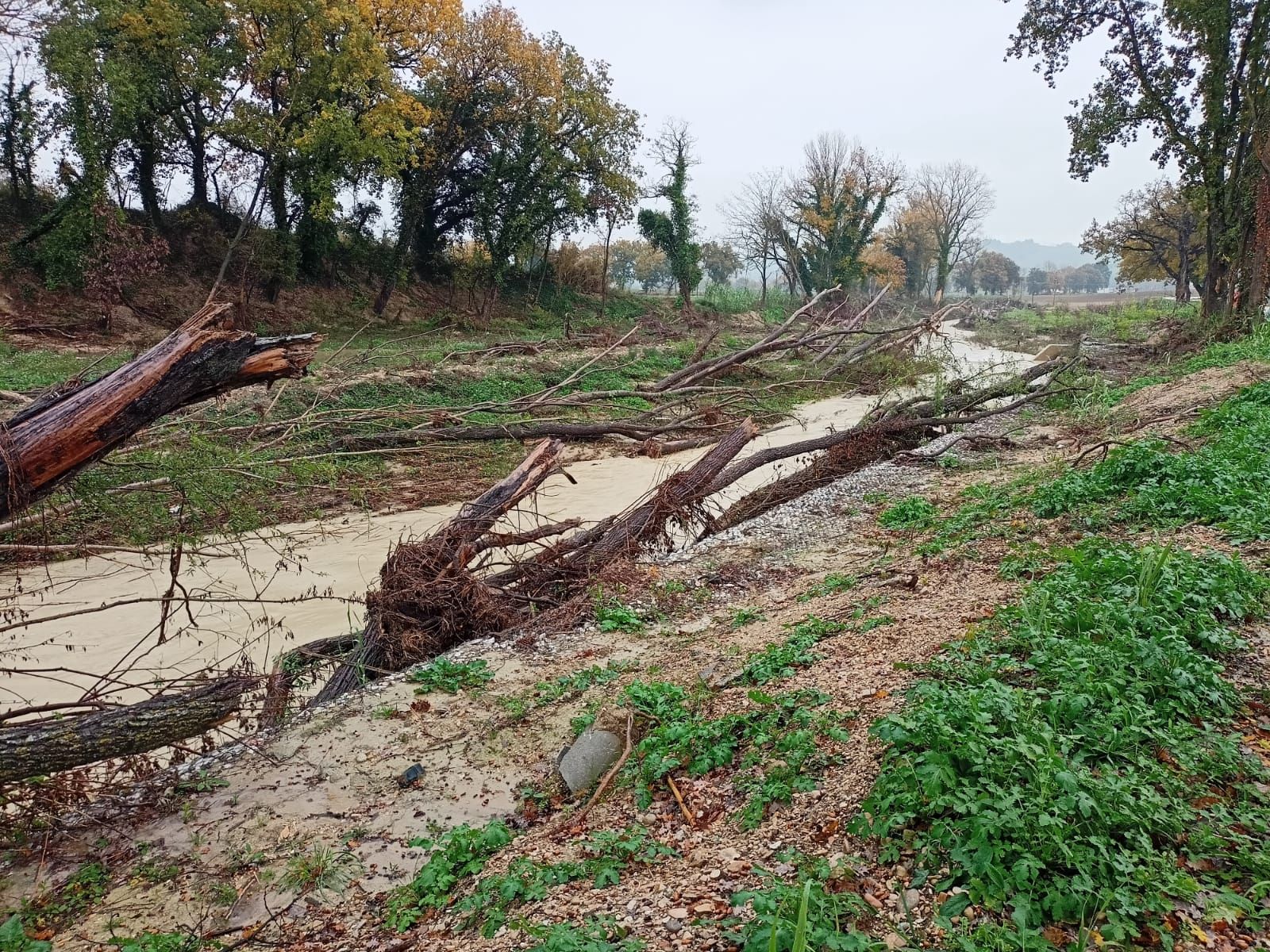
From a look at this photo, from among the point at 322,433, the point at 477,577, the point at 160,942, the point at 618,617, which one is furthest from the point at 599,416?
the point at 160,942

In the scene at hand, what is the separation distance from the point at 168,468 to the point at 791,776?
16.7 feet

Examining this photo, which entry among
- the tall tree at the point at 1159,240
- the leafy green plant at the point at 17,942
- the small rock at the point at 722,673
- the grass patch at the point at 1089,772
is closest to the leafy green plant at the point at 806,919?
the grass patch at the point at 1089,772

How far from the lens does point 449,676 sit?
5.18m

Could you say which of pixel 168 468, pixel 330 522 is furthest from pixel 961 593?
pixel 330 522

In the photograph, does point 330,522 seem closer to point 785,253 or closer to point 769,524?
point 769,524

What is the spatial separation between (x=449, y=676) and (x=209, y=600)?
1.63m

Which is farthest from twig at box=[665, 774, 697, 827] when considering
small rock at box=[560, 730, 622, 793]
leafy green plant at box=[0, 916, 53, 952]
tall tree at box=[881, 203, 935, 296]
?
tall tree at box=[881, 203, 935, 296]

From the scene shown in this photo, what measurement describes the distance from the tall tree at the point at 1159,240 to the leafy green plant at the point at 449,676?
37470 mm

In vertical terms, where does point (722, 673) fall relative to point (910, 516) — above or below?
below

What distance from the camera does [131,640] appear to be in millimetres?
6398

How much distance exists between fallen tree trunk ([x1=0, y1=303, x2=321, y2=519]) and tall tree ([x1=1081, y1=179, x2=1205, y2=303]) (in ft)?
127

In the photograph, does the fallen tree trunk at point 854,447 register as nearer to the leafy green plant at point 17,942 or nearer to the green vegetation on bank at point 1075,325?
the leafy green plant at point 17,942

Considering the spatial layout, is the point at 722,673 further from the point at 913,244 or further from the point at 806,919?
the point at 913,244

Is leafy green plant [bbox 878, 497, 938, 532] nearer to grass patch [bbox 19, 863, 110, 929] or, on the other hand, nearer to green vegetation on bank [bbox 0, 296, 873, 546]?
green vegetation on bank [bbox 0, 296, 873, 546]
